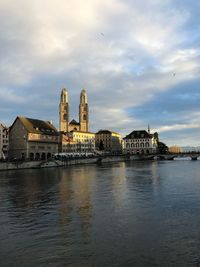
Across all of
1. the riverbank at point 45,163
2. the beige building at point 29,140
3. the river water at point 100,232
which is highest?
the beige building at point 29,140

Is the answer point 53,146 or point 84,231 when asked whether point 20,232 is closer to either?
point 84,231

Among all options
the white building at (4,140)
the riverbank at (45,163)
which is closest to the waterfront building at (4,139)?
the white building at (4,140)

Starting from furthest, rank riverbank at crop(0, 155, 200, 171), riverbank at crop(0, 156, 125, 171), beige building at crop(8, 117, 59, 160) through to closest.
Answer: beige building at crop(8, 117, 59, 160)
riverbank at crop(0, 155, 200, 171)
riverbank at crop(0, 156, 125, 171)

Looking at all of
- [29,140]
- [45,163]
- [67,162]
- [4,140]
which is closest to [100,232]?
[45,163]

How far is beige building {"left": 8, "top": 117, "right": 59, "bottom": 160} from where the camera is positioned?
133m

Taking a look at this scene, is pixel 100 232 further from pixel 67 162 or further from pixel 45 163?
pixel 67 162

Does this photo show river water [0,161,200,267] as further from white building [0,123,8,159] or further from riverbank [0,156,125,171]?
white building [0,123,8,159]

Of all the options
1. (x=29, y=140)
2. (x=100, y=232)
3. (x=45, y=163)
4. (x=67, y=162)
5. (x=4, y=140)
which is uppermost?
(x=4, y=140)

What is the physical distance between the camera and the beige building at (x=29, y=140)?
5241 inches

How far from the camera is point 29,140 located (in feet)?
435

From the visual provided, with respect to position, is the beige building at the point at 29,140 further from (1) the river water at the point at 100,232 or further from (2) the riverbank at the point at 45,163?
(1) the river water at the point at 100,232

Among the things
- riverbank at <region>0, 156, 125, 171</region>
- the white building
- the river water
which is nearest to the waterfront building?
the white building

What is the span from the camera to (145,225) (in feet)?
72.7

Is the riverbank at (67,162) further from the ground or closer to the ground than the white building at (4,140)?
closer to the ground
